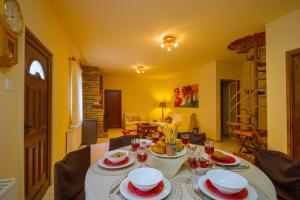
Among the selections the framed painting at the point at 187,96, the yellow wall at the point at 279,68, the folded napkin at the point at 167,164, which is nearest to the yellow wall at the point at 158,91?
the framed painting at the point at 187,96

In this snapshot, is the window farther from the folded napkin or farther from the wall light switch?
the folded napkin

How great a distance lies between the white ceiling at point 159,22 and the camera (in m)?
2.29

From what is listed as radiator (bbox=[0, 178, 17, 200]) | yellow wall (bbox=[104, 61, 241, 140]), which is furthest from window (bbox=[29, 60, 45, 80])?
yellow wall (bbox=[104, 61, 241, 140])

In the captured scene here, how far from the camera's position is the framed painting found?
244 inches

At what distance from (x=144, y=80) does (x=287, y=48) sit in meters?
6.39

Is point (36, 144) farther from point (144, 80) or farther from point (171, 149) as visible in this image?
point (144, 80)

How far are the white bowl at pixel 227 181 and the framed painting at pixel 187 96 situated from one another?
528cm

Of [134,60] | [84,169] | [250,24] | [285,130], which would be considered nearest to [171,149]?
[84,169]

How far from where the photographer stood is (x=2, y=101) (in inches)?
51.6

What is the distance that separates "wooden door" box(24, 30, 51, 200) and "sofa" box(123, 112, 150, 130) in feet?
15.0

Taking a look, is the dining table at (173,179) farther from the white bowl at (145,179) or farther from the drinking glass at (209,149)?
the drinking glass at (209,149)

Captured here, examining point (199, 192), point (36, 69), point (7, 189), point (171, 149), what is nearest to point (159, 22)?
point (36, 69)

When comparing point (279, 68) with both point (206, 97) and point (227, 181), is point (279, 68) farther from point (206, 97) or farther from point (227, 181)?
point (206, 97)

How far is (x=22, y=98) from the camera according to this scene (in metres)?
1.54
